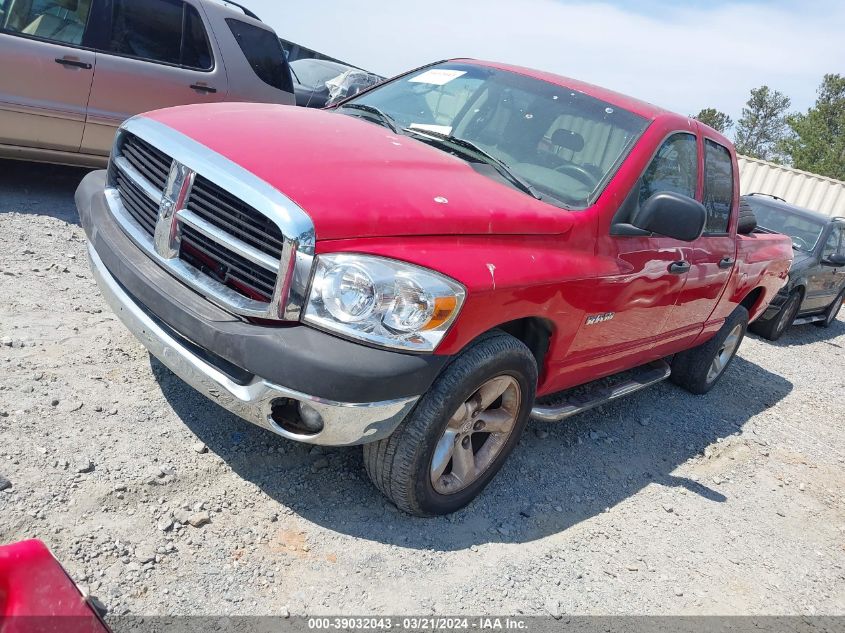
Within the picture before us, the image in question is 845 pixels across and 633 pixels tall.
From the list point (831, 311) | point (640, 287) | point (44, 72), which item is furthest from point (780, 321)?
point (44, 72)

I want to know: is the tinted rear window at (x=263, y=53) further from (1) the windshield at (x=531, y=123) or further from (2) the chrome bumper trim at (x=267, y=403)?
(2) the chrome bumper trim at (x=267, y=403)

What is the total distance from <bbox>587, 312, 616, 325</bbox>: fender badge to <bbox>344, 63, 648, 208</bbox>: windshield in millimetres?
535

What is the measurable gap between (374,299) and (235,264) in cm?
57

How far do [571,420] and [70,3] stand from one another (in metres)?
4.96

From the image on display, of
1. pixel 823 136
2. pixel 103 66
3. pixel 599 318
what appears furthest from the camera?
pixel 823 136

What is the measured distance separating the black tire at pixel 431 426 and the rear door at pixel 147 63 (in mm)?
4371

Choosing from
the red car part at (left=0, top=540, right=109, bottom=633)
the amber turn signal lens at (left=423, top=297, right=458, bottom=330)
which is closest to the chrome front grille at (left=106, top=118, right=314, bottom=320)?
the amber turn signal lens at (left=423, top=297, right=458, bottom=330)

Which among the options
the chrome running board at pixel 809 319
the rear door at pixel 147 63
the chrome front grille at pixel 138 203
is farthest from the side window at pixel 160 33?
the chrome running board at pixel 809 319

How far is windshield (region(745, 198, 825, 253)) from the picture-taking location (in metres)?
8.80

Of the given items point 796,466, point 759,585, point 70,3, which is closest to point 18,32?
point 70,3

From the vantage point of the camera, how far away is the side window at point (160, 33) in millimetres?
5695

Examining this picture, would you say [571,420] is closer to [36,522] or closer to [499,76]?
[499,76]

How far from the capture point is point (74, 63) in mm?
5492

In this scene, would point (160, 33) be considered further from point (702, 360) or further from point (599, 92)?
point (702, 360)
